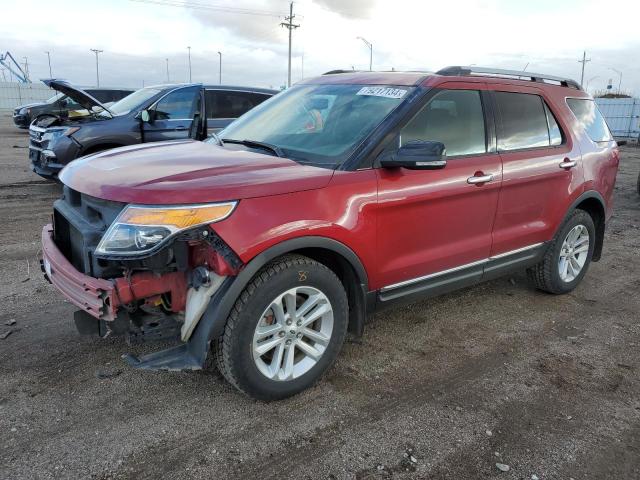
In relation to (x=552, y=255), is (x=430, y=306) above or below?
below

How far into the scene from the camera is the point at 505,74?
4195 millimetres

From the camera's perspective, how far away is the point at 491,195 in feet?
12.6

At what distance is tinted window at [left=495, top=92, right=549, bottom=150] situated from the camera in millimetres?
4023

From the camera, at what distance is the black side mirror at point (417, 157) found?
304 cm

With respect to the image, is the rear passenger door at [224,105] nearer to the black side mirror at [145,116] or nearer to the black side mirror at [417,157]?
the black side mirror at [145,116]

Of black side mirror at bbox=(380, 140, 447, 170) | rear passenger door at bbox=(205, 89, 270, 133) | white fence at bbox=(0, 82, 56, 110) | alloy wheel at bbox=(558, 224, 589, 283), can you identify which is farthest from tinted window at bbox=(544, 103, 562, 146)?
white fence at bbox=(0, 82, 56, 110)

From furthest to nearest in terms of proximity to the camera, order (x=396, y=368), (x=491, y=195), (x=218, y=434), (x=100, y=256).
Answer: (x=491, y=195) < (x=396, y=368) < (x=218, y=434) < (x=100, y=256)

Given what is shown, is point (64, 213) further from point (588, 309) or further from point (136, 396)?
point (588, 309)

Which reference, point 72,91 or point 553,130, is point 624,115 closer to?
point 553,130

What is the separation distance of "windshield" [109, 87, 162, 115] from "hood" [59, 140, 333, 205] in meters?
5.71

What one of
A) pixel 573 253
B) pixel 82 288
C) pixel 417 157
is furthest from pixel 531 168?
pixel 82 288

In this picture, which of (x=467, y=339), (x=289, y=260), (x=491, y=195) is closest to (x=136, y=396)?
(x=289, y=260)

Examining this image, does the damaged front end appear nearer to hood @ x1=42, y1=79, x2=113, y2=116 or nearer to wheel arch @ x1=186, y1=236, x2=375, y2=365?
wheel arch @ x1=186, y1=236, x2=375, y2=365

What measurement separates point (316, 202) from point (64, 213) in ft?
5.00
